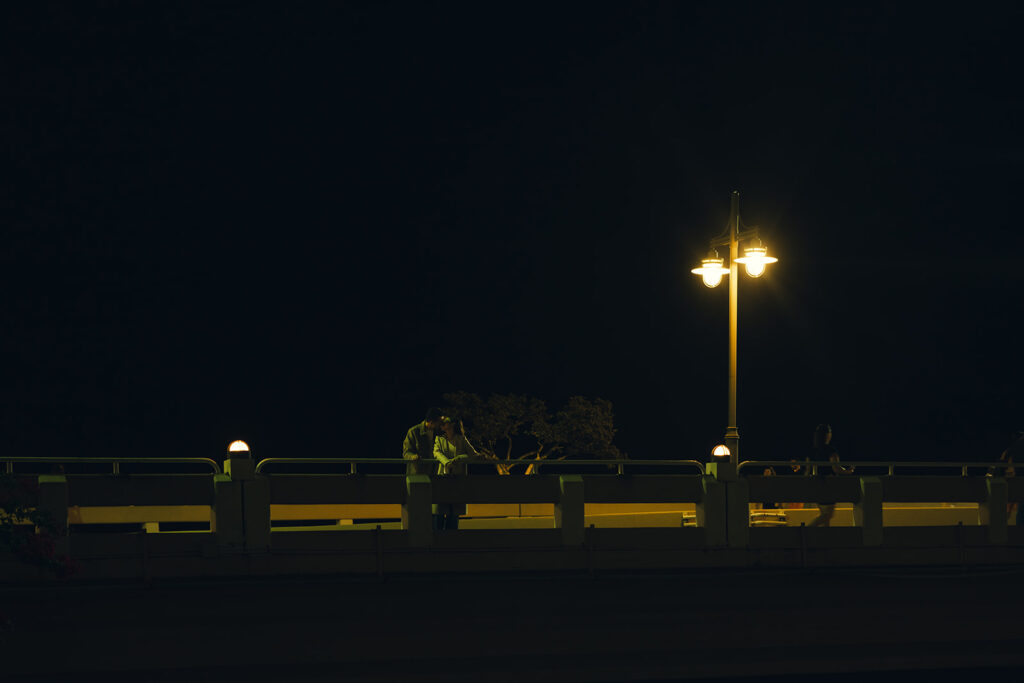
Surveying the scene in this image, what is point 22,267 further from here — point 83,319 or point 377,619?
point 377,619

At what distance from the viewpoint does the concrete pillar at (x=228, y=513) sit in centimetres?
1505

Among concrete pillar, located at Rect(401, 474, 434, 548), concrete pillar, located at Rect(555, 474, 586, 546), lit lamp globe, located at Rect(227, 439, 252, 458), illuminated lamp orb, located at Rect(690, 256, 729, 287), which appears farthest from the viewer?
illuminated lamp orb, located at Rect(690, 256, 729, 287)

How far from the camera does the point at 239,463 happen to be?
15.2 meters

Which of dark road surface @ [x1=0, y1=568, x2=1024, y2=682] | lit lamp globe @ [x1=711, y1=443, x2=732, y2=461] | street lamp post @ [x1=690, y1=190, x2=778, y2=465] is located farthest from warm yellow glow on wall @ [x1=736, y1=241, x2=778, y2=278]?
dark road surface @ [x1=0, y1=568, x2=1024, y2=682]

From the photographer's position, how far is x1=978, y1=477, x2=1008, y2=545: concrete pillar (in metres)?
18.5

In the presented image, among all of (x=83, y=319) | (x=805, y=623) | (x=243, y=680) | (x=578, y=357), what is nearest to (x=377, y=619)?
(x=243, y=680)

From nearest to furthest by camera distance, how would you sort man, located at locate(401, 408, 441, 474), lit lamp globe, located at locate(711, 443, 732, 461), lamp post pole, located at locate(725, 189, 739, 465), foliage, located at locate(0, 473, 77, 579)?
foliage, located at locate(0, 473, 77, 579), man, located at locate(401, 408, 441, 474), lit lamp globe, located at locate(711, 443, 732, 461), lamp post pole, located at locate(725, 189, 739, 465)

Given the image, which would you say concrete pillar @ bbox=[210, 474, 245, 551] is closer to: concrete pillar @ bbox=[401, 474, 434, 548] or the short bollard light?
the short bollard light

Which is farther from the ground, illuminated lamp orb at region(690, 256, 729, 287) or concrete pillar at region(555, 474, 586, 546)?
illuminated lamp orb at region(690, 256, 729, 287)

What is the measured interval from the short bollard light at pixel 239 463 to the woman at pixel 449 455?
2516 millimetres

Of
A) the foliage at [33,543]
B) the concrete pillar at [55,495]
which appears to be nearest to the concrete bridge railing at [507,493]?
the concrete pillar at [55,495]

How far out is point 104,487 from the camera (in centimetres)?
1516

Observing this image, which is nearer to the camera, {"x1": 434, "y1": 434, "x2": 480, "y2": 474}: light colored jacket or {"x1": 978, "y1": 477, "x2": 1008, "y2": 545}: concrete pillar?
{"x1": 434, "y1": 434, "x2": 480, "y2": 474}: light colored jacket

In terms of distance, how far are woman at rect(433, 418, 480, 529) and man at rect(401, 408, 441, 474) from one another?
0.11 meters
